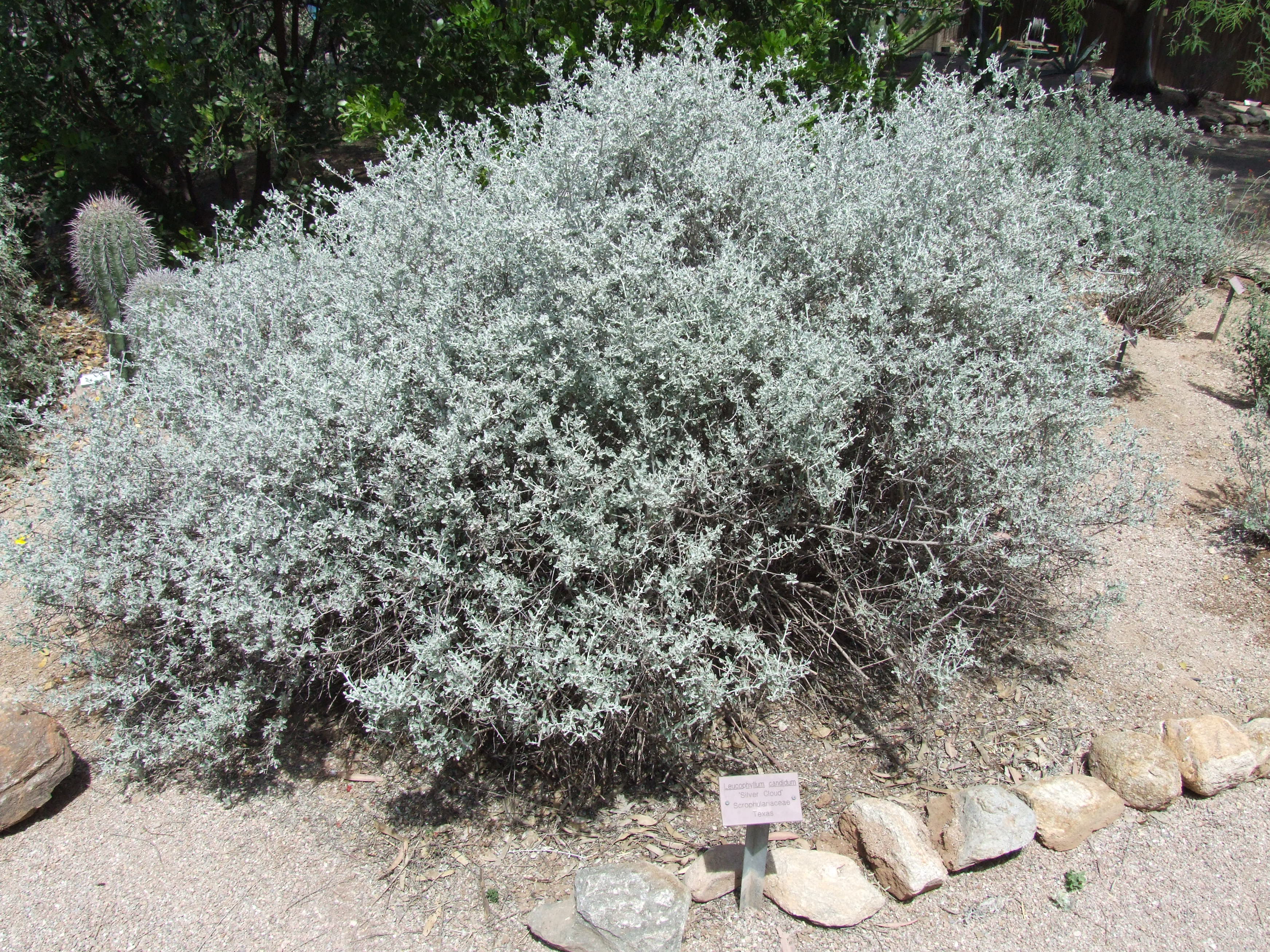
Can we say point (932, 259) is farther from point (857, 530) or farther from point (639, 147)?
point (639, 147)

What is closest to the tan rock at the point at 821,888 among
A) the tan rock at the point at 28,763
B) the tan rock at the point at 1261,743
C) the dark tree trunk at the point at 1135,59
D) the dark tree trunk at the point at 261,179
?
the tan rock at the point at 1261,743

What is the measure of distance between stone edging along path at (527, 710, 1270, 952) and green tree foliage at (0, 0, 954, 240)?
3592 mm

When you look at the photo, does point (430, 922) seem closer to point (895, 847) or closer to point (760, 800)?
point (760, 800)

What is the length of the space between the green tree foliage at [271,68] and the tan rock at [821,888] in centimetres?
375

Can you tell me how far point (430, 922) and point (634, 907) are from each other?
56 centimetres

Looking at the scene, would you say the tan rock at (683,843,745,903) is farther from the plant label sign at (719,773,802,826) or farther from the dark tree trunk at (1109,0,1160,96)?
the dark tree trunk at (1109,0,1160,96)

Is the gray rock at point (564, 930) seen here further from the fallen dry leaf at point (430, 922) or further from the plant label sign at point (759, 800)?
the plant label sign at point (759, 800)

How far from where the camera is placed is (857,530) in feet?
9.30

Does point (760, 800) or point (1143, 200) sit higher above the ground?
point (1143, 200)

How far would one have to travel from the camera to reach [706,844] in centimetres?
249

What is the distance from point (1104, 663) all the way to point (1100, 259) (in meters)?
3.14

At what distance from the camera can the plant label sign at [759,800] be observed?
211 centimetres

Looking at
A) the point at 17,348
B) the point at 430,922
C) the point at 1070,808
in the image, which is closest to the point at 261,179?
the point at 17,348

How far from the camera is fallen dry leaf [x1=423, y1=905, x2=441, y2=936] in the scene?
2.24 m
